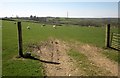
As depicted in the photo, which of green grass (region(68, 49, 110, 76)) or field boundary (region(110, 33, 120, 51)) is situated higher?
field boundary (region(110, 33, 120, 51))

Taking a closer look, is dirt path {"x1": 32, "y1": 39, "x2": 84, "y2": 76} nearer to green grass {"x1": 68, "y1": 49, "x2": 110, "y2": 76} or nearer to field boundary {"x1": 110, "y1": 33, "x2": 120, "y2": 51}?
green grass {"x1": 68, "y1": 49, "x2": 110, "y2": 76}

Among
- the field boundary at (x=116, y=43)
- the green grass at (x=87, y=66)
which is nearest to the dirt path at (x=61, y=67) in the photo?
the green grass at (x=87, y=66)

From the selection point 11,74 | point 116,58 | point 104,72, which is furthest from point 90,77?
point 116,58

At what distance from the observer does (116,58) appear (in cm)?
1889

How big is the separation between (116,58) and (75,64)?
14.7 ft

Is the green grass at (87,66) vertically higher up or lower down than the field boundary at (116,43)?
lower down

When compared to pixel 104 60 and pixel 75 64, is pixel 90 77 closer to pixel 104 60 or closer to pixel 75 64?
pixel 75 64

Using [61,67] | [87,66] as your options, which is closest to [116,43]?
[87,66]

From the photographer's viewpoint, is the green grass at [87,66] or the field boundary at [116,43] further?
the field boundary at [116,43]

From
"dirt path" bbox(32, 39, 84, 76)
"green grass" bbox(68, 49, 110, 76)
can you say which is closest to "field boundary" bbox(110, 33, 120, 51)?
"green grass" bbox(68, 49, 110, 76)

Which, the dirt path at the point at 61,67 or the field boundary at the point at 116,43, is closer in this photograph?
the dirt path at the point at 61,67

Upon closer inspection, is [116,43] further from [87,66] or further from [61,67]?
[61,67]

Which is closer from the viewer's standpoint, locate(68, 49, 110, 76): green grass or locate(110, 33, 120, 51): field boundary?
locate(68, 49, 110, 76): green grass

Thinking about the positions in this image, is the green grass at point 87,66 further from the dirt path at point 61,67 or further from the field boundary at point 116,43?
the field boundary at point 116,43
